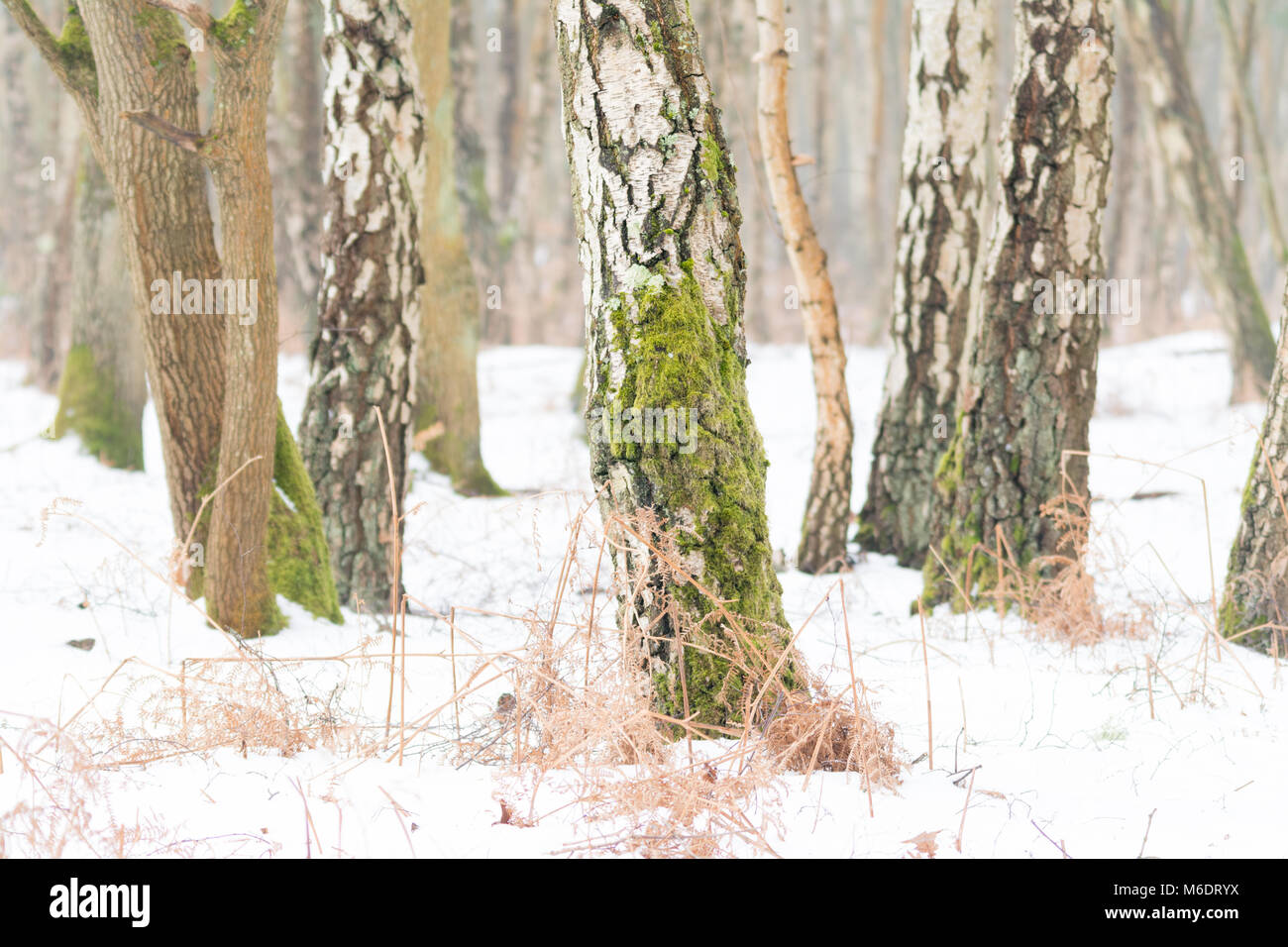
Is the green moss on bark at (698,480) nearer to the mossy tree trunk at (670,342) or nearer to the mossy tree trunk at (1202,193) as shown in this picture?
the mossy tree trunk at (670,342)

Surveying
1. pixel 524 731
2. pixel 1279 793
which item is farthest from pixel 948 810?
pixel 524 731

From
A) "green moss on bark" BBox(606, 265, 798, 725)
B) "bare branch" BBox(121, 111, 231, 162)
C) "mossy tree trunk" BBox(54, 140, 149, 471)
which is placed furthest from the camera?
"mossy tree trunk" BBox(54, 140, 149, 471)

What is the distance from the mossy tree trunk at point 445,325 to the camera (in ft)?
23.0

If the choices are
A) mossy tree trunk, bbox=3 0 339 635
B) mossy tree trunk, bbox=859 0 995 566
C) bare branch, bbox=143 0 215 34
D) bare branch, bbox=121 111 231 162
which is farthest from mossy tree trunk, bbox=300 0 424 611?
mossy tree trunk, bbox=859 0 995 566

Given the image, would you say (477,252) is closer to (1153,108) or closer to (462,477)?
(462,477)

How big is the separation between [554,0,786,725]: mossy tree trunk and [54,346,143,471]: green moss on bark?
5373mm

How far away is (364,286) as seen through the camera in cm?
471

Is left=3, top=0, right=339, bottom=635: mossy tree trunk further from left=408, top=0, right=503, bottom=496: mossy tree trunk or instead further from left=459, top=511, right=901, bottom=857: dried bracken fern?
left=408, top=0, right=503, bottom=496: mossy tree trunk

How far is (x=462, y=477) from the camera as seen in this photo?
7047 millimetres

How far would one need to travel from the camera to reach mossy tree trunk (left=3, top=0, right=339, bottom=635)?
327cm

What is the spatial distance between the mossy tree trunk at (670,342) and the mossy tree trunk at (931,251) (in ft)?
10.4

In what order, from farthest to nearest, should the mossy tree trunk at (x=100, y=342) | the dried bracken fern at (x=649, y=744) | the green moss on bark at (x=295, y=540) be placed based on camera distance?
the mossy tree trunk at (x=100, y=342) → the green moss on bark at (x=295, y=540) → the dried bracken fern at (x=649, y=744)

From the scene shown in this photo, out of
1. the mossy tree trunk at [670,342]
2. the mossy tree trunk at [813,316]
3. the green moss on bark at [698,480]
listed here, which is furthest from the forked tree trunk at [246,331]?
the mossy tree trunk at [813,316]

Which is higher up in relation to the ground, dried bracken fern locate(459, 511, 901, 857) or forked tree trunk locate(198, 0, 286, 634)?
forked tree trunk locate(198, 0, 286, 634)
